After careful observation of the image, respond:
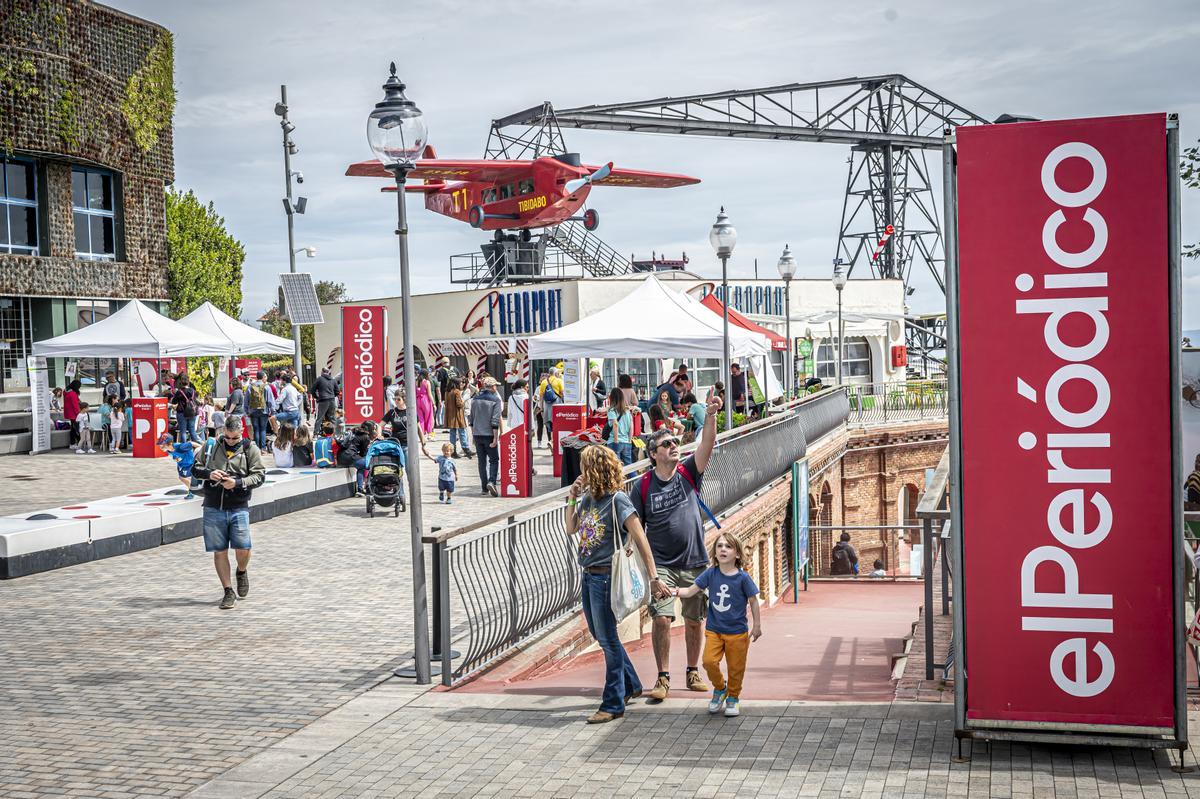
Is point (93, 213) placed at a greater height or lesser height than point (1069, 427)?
greater

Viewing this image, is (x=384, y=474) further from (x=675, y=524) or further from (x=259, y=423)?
(x=259, y=423)

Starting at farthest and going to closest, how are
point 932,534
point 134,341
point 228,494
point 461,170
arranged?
point 461,170 < point 134,341 < point 228,494 < point 932,534

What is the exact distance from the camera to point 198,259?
198ft

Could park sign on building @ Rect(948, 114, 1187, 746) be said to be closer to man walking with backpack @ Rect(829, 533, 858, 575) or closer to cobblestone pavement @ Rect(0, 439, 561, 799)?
cobblestone pavement @ Rect(0, 439, 561, 799)

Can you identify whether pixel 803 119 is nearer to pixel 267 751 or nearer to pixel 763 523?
pixel 763 523

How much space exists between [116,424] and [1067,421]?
22631 mm

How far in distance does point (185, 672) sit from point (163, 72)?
27.6 metres

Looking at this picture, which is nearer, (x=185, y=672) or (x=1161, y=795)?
(x=1161, y=795)

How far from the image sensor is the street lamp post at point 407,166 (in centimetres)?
808

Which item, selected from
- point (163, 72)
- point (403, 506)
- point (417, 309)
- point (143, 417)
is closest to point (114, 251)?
point (163, 72)

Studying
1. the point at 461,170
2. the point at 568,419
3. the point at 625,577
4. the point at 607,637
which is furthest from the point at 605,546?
the point at 461,170

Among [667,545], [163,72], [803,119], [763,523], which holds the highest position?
[803,119]

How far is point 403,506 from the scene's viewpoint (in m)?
16.5

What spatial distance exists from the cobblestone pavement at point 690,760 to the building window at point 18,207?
Answer: 26315 mm
